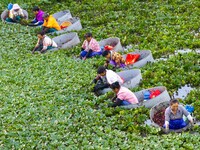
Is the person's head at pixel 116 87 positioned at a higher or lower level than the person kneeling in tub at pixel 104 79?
higher

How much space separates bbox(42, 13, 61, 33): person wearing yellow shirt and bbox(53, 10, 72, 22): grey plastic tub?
1.84 meters

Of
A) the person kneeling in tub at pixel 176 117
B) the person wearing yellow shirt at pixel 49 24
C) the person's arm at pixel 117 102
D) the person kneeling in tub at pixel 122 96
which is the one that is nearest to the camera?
the person kneeling in tub at pixel 176 117

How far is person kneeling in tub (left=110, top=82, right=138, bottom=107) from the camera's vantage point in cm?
1205

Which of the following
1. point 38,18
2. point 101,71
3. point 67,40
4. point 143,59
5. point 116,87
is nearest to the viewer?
point 116,87

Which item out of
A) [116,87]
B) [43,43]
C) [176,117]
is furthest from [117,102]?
[43,43]

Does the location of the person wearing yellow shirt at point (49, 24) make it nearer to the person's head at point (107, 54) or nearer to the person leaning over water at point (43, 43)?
the person leaning over water at point (43, 43)

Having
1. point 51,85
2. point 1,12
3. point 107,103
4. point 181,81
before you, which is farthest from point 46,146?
point 1,12

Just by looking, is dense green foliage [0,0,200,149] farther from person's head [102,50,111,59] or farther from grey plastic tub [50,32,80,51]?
person's head [102,50,111,59]

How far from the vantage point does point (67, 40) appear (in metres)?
18.2

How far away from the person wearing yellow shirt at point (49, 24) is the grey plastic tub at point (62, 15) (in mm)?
1843

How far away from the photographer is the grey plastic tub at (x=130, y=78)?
43.8ft

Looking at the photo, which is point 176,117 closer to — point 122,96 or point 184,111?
point 184,111

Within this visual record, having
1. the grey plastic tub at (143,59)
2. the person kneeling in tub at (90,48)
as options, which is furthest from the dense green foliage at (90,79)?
the person kneeling in tub at (90,48)

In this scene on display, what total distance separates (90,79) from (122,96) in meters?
2.23
